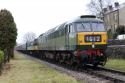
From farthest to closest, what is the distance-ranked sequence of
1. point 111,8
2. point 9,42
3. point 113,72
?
point 111,8 → point 9,42 → point 113,72

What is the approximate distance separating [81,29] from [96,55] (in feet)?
6.34

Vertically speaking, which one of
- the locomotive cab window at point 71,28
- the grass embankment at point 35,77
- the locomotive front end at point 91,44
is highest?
the locomotive cab window at point 71,28

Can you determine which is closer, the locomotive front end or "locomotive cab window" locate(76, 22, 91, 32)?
the locomotive front end

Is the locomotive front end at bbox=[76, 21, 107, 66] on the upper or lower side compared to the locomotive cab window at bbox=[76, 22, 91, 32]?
lower

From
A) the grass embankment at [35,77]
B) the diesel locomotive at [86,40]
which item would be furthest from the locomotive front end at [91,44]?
the grass embankment at [35,77]

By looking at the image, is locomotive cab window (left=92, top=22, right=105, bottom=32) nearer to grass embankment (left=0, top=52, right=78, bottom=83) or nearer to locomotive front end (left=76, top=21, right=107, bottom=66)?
locomotive front end (left=76, top=21, right=107, bottom=66)

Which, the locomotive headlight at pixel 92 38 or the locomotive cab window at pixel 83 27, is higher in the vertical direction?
the locomotive cab window at pixel 83 27

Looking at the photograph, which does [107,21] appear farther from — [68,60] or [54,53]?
[68,60]

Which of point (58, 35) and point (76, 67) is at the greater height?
point (58, 35)

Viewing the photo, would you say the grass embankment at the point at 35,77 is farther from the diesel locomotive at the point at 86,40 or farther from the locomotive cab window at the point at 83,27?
the locomotive cab window at the point at 83,27

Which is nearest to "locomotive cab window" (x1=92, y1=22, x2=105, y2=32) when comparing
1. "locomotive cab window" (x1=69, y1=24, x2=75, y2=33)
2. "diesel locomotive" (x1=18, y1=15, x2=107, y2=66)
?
"diesel locomotive" (x1=18, y1=15, x2=107, y2=66)

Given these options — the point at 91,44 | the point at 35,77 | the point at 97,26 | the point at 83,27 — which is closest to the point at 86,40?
the point at 91,44

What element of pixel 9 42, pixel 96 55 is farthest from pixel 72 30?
pixel 9 42

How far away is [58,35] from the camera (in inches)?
1147
